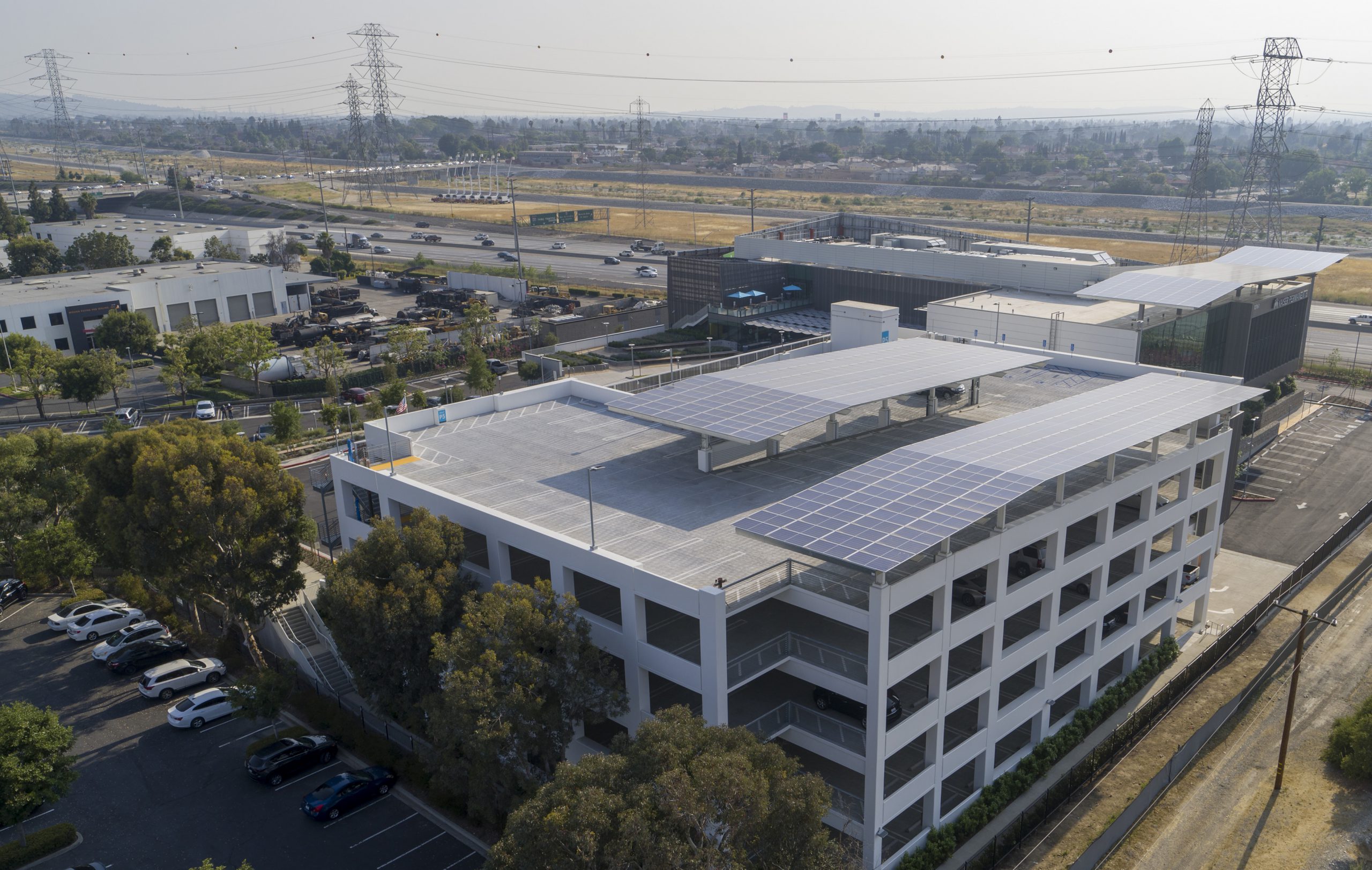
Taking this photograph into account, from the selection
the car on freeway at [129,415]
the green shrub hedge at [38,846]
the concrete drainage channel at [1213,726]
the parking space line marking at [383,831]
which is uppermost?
the car on freeway at [129,415]

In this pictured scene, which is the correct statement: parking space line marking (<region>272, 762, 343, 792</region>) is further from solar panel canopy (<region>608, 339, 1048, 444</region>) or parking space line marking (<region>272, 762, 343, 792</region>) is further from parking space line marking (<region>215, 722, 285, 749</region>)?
solar panel canopy (<region>608, 339, 1048, 444</region>)

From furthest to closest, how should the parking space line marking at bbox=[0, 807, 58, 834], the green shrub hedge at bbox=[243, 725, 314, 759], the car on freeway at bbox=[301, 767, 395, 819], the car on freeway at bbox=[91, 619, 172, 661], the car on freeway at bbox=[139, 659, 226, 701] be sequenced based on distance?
1. the car on freeway at bbox=[91, 619, 172, 661]
2. the car on freeway at bbox=[139, 659, 226, 701]
3. the green shrub hedge at bbox=[243, 725, 314, 759]
4. the parking space line marking at bbox=[0, 807, 58, 834]
5. the car on freeway at bbox=[301, 767, 395, 819]

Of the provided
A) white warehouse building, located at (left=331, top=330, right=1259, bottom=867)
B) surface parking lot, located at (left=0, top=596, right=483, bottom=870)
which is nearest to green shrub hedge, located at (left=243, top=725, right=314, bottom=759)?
surface parking lot, located at (left=0, top=596, right=483, bottom=870)

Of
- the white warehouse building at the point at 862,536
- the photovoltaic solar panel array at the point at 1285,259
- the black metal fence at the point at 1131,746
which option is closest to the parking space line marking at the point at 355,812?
the white warehouse building at the point at 862,536

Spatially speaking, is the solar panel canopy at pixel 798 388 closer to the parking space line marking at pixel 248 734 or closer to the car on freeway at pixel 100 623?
the parking space line marking at pixel 248 734

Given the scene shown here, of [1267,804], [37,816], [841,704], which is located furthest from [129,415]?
[1267,804]

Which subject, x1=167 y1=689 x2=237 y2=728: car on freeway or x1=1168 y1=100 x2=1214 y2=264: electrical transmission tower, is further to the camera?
x1=1168 y1=100 x2=1214 y2=264: electrical transmission tower

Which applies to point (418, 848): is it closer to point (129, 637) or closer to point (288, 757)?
point (288, 757)
